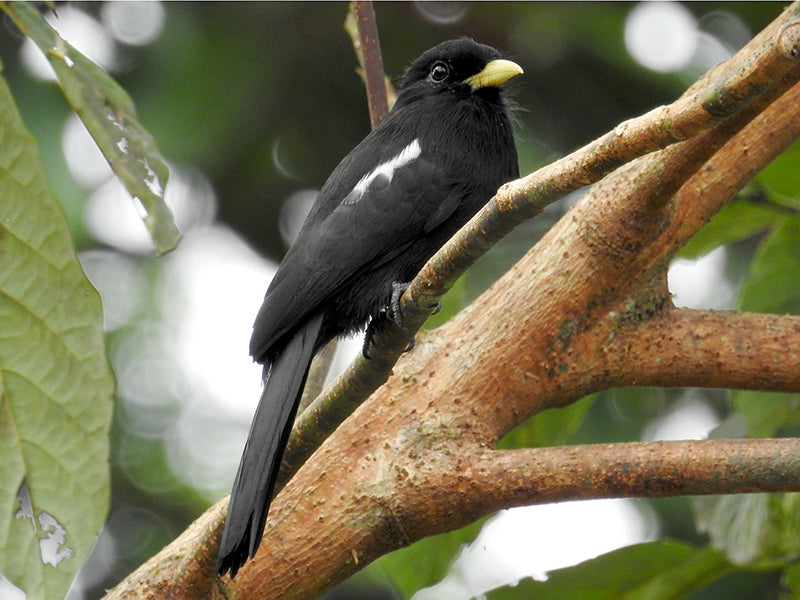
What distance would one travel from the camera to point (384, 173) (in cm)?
303

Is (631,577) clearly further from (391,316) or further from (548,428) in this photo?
(391,316)

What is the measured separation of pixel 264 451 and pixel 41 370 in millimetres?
574

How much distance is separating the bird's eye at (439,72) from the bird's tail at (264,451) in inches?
40.8

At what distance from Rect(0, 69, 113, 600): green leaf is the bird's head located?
5.97 ft

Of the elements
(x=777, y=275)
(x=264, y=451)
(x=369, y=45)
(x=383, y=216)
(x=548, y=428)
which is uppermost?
(x=369, y=45)

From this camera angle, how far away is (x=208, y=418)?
17.6 ft

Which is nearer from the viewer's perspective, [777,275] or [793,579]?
[793,579]

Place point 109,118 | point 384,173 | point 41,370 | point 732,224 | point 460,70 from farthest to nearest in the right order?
point 460,70 < point 384,173 < point 732,224 < point 109,118 < point 41,370

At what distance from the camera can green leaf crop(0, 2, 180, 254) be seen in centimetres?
191

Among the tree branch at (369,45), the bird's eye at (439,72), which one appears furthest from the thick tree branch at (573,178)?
the bird's eye at (439,72)

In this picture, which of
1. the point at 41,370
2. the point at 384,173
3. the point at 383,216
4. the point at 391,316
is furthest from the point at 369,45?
the point at 41,370

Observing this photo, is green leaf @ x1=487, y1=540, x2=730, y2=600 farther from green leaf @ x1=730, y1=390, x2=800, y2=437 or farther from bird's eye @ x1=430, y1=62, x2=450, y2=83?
bird's eye @ x1=430, y1=62, x2=450, y2=83

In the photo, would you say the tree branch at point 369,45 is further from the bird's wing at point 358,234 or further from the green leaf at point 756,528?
the green leaf at point 756,528

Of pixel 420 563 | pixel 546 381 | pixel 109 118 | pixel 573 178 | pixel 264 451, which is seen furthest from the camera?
pixel 420 563
